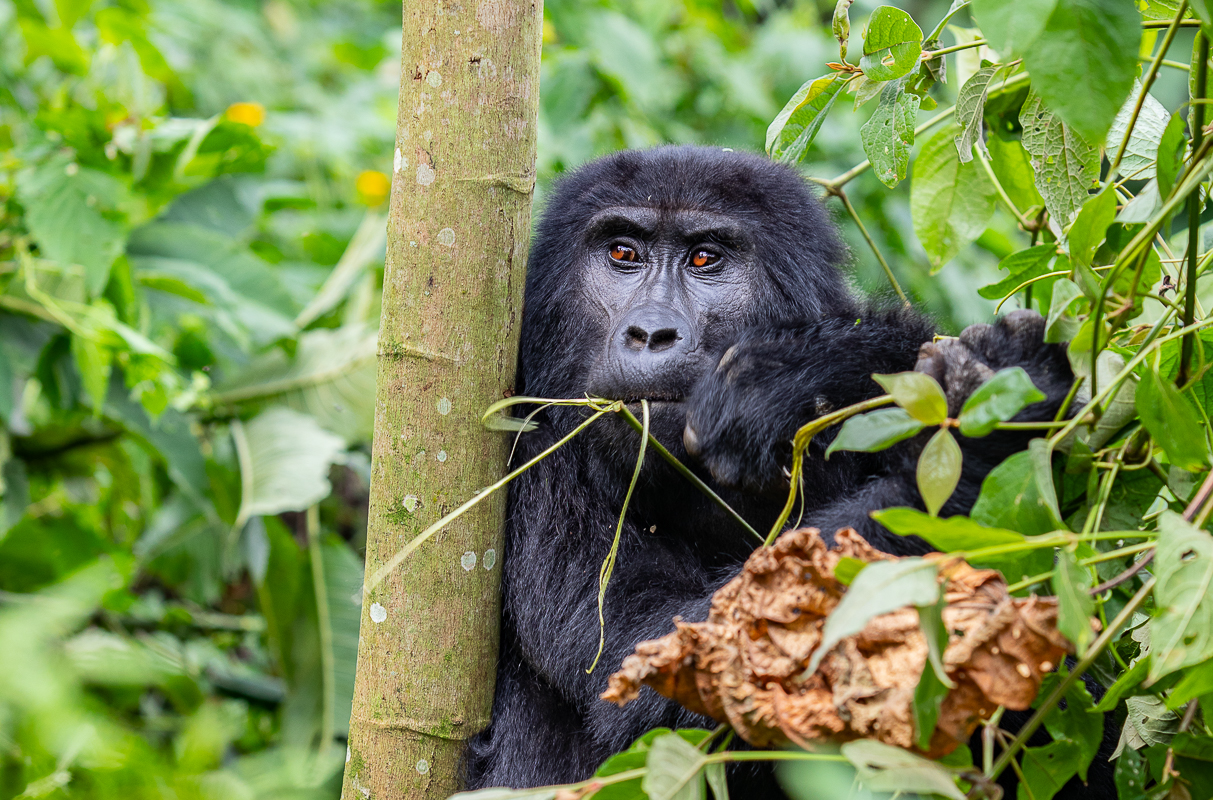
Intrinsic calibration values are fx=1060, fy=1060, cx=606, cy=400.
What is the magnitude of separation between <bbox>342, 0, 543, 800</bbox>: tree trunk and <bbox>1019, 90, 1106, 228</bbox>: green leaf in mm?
754

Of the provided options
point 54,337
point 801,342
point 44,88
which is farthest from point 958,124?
point 44,88

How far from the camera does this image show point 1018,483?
1115mm

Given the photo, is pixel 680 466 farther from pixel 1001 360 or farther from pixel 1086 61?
pixel 1086 61

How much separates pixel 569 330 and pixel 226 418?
2.04 meters

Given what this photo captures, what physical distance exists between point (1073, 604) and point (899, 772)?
21 centimetres

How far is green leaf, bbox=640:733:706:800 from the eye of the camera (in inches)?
40.1

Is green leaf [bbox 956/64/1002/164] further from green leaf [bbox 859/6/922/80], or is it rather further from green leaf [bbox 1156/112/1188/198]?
green leaf [bbox 1156/112/1188/198]

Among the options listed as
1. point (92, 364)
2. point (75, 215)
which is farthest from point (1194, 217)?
point (75, 215)

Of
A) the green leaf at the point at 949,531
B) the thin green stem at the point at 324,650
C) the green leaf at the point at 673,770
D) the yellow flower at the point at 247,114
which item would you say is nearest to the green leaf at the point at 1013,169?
the green leaf at the point at 949,531

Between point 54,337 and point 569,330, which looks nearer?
point 569,330

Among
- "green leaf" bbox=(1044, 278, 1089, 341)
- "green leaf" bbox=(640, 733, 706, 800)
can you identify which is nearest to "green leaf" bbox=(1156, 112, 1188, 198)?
"green leaf" bbox=(1044, 278, 1089, 341)

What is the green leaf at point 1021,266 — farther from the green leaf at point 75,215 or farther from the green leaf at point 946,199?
the green leaf at point 75,215

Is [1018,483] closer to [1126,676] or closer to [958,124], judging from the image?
[1126,676]

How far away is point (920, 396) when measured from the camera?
106cm
